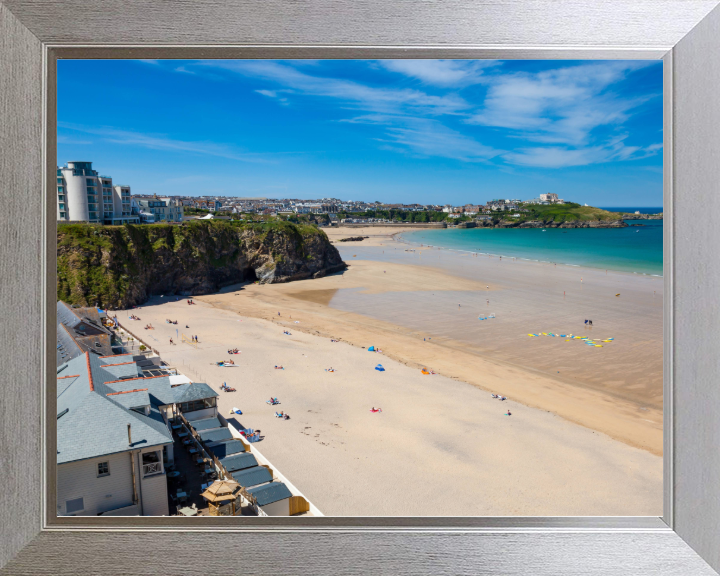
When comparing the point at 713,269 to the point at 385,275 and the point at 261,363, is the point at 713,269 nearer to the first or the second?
the point at 261,363

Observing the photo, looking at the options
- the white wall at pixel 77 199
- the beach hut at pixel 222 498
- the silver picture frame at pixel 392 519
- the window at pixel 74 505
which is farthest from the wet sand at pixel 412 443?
the white wall at pixel 77 199

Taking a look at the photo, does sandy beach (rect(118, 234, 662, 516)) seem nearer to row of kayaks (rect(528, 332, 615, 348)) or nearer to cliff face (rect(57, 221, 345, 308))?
row of kayaks (rect(528, 332, 615, 348))

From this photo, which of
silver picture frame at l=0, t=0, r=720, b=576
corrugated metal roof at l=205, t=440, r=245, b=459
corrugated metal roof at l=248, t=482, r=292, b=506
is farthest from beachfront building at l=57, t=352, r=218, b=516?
silver picture frame at l=0, t=0, r=720, b=576

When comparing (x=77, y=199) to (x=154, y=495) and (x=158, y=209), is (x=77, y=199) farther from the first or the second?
(x=154, y=495)

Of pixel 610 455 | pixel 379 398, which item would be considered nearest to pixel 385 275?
pixel 379 398

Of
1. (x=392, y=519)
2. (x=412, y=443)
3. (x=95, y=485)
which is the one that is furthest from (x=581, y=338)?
(x=392, y=519)

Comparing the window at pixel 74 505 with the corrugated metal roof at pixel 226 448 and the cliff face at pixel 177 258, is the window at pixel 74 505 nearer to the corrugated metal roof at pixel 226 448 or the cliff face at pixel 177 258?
the corrugated metal roof at pixel 226 448
